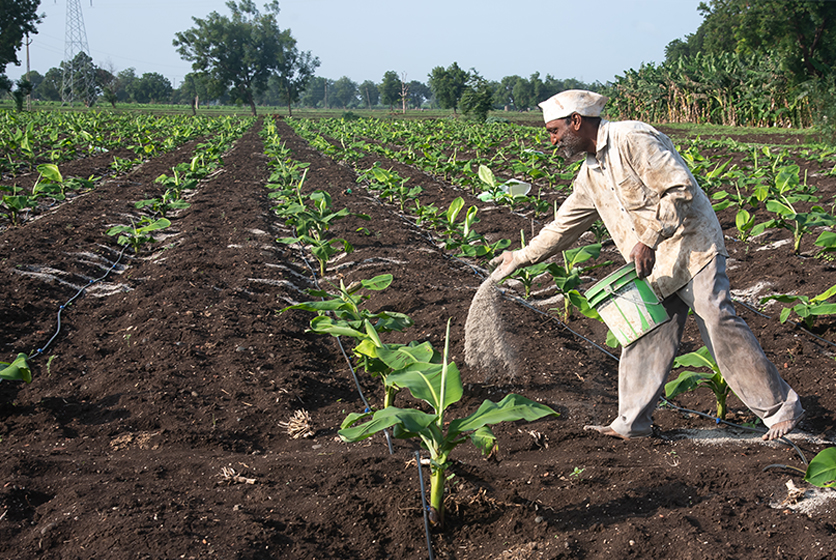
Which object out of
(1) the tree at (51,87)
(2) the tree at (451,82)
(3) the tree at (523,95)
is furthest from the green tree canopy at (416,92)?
(2) the tree at (451,82)

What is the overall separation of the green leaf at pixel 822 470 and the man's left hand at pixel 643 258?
1029mm

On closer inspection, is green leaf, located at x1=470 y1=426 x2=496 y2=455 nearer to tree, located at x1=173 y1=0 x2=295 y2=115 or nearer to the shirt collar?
the shirt collar

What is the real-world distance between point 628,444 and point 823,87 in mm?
21436

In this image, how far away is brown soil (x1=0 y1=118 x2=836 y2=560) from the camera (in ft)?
7.36

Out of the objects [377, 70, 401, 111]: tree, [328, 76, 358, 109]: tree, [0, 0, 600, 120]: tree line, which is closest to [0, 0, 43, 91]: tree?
[0, 0, 600, 120]: tree line

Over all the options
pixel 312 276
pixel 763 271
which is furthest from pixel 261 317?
pixel 763 271

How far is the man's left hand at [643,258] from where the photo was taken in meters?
2.82

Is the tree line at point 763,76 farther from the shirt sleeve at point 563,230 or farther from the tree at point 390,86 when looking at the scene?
the tree at point 390,86

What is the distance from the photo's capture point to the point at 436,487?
7.60ft

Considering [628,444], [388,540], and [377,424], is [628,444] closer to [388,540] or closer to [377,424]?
[388,540]

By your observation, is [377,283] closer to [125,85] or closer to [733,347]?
[733,347]

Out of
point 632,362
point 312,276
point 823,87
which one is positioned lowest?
point 312,276

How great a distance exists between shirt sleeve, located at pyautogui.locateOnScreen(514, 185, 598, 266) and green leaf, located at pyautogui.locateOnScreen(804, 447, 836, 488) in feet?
4.99

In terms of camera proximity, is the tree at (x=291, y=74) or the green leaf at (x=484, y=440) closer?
the green leaf at (x=484, y=440)
